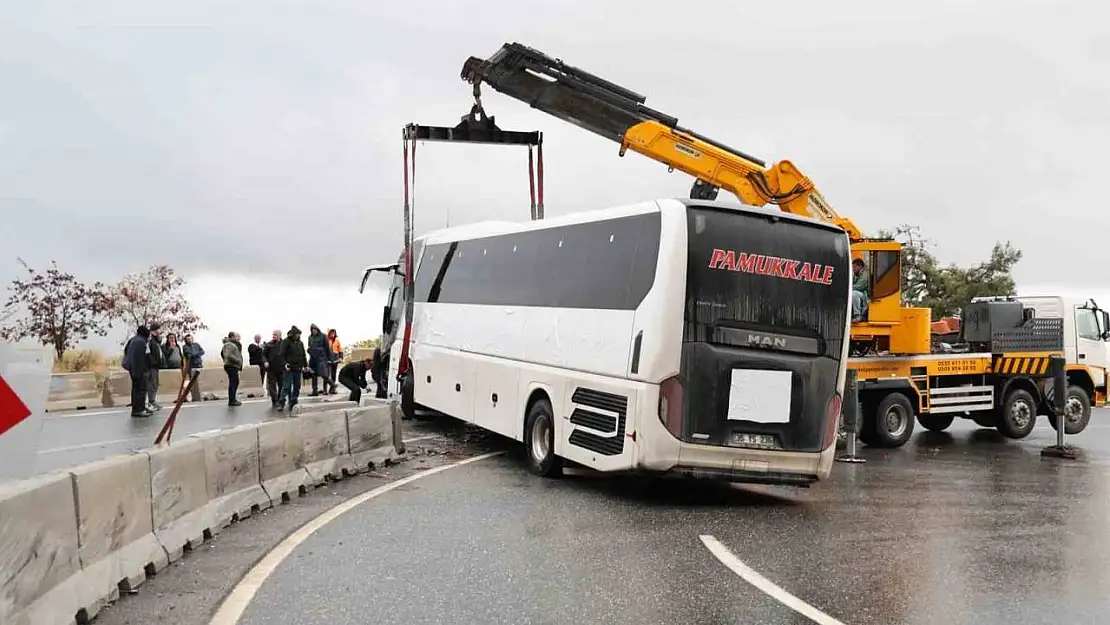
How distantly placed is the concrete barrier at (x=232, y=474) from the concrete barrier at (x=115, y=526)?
134 cm

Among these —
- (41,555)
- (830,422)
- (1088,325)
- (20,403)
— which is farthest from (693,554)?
(1088,325)

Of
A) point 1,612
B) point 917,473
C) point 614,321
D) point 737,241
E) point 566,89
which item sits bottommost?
point 917,473

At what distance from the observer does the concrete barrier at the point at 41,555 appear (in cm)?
495

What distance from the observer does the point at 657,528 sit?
9.05 metres

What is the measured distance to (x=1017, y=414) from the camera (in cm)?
1853

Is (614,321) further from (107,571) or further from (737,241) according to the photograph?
(107,571)

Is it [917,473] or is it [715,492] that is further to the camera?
[917,473]

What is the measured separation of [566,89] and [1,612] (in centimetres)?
1411

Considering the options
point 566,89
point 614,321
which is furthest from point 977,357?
point 614,321

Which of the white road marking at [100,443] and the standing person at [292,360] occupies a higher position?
the standing person at [292,360]

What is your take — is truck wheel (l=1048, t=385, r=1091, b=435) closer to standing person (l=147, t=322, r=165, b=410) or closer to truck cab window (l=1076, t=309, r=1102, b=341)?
truck cab window (l=1076, t=309, r=1102, b=341)

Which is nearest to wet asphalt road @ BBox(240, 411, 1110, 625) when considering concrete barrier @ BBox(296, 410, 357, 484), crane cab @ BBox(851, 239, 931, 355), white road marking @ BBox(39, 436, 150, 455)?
concrete barrier @ BBox(296, 410, 357, 484)

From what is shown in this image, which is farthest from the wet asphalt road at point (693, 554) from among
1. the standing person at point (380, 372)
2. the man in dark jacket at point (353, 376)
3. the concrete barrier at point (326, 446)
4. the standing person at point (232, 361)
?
the standing person at point (232, 361)

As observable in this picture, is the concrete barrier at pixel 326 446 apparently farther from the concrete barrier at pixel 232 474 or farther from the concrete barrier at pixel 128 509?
the concrete barrier at pixel 232 474
